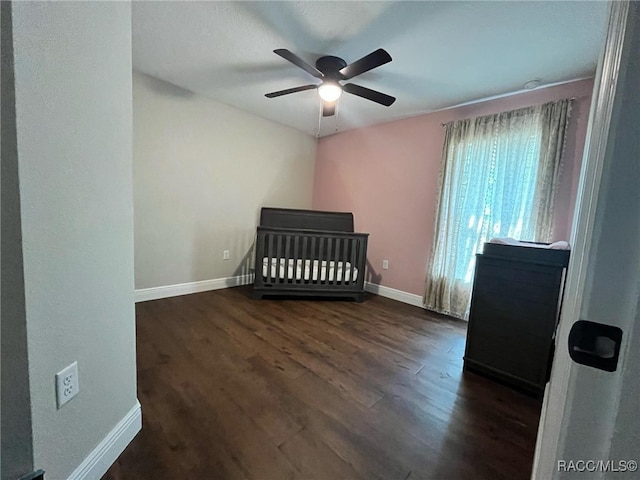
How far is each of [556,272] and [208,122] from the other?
3478mm

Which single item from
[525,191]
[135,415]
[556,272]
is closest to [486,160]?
[525,191]

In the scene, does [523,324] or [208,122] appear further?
[208,122]

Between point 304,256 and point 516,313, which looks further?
point 304,256

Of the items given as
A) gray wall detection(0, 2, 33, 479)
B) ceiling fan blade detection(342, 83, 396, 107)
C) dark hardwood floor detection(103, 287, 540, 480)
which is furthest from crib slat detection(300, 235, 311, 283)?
gray wall detection(0, 2, 33, 479)

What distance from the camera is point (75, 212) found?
856 millimetres

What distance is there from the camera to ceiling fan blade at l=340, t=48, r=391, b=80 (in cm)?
165

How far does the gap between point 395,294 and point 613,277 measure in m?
3.17

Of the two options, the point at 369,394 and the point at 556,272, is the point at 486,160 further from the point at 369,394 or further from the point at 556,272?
the point at 369,394

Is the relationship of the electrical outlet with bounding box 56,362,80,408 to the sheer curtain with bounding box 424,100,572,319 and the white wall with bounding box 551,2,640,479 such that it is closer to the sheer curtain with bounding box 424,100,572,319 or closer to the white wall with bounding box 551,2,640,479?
the white wall with bounding box 551,2,640,479

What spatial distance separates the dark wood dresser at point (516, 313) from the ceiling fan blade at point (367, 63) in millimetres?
1403

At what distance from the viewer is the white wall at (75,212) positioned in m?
0.71

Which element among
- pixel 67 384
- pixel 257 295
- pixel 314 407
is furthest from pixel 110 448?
pixel 257 295

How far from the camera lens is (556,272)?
5.00 feet

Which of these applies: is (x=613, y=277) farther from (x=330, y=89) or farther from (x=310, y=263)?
(x=310, y=263)
